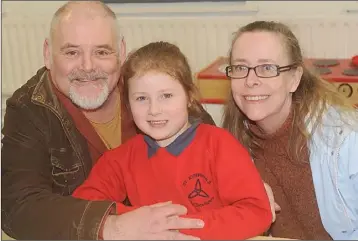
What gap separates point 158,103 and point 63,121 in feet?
1.57

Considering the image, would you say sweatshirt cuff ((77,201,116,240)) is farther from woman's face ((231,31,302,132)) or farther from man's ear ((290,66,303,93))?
man's ear ((290,66,303,93))

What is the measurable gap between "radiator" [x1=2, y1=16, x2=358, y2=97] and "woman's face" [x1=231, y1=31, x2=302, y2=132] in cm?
162

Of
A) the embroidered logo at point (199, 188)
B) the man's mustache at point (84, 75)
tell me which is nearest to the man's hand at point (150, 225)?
the embroidered logo at point (199, 188)

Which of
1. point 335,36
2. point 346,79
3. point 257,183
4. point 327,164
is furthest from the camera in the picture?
point 335,36

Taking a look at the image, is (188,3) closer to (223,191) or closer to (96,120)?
(96,120)

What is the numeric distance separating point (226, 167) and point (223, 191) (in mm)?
73

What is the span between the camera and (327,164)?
6.62 ft

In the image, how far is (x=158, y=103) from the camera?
181cm

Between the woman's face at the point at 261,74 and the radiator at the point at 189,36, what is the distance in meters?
1.62

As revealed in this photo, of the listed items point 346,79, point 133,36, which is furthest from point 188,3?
point 346,79

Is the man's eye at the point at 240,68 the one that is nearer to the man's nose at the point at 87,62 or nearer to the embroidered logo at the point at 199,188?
the embroidered logo at the point at 199,188

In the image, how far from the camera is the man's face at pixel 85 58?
2150 millimetres

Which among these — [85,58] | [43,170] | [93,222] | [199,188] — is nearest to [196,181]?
[199,188]

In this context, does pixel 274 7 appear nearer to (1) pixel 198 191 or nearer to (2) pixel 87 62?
(2) pixel 87 62
